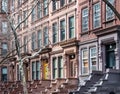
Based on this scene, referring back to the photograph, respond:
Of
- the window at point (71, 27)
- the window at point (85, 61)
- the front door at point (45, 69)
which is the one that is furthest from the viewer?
the front door at point (45, 69)

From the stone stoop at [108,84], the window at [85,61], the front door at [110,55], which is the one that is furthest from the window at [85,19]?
the stone stoop at [108,84]

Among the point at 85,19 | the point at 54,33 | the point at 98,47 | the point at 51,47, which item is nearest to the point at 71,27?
the point at 85,19

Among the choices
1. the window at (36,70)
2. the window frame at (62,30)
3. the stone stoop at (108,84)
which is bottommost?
the stone stoop at (108,84)

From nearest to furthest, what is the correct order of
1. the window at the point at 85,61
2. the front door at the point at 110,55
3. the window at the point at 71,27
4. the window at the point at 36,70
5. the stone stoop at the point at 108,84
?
the stone stoop at the point at 108,84 < the front door at the point at 110,55 < the window at the point at 85,61 < the window at the point at 71,27 < the window at the point at 36,70

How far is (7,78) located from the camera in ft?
180

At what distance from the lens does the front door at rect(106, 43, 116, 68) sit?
29.8 meters

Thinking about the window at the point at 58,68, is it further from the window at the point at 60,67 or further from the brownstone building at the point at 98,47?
the brownstone building at the point at 98,47

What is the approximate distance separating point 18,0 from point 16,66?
8.21 m

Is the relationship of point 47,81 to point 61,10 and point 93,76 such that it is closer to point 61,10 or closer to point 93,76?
point 61,10

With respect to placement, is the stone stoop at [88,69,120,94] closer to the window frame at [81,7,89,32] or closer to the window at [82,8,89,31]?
the window frame at [81,7,89,32]

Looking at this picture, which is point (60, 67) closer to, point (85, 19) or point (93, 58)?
point (85, 19)

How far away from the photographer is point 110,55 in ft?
99.2

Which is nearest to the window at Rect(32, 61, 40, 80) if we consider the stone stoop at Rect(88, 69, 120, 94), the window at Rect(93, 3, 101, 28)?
the window at Rect(93, 3, 101, 28)

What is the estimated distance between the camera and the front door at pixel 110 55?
29797mm
